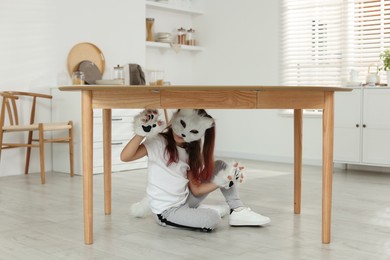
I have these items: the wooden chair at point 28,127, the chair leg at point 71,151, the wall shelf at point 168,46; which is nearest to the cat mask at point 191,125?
the wooden chair at point 28,127

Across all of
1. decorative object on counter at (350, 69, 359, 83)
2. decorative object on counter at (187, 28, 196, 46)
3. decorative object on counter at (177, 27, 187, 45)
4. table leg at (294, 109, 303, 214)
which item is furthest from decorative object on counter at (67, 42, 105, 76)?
table leg at (294, 109, 303, 214)

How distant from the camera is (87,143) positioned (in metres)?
2.38

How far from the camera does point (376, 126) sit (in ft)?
15.5

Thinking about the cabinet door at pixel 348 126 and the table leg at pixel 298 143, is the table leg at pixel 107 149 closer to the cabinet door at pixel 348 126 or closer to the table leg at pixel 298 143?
the table leg at pixel 298 143

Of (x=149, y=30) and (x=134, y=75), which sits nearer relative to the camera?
(x=134, y=75)

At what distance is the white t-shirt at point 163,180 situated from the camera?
2676 millimetres

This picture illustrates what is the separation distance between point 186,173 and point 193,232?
11.9 inches

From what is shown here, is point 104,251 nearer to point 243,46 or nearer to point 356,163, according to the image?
point 356,163

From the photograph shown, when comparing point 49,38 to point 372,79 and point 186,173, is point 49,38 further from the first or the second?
point 372,79

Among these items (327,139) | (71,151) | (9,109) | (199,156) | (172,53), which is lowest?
(71,151)

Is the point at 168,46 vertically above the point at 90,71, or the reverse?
the point at 168,46

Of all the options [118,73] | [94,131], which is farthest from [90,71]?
[94,131]

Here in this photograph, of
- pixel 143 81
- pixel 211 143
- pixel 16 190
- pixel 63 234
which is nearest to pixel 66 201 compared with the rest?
pixel 16 190

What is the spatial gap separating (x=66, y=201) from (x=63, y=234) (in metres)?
0.91
